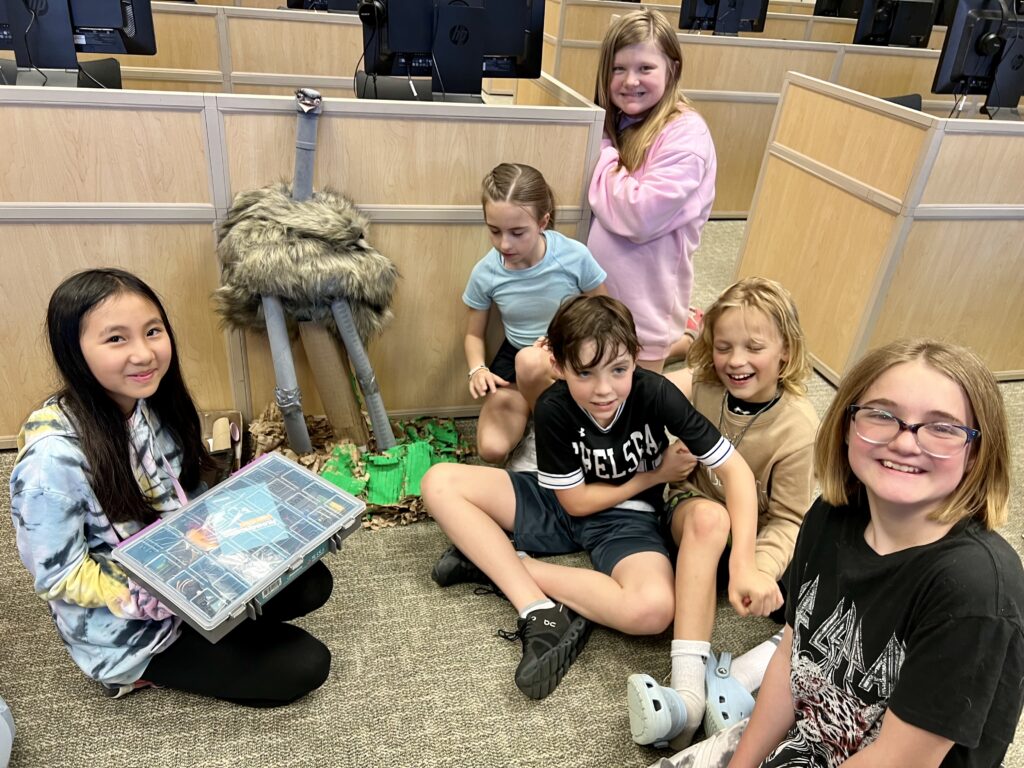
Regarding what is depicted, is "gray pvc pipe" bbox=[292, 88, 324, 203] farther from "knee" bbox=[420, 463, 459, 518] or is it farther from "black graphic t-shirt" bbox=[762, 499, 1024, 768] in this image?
"black graphic t-shirt" bbox=[762, 499, 1024, 768]

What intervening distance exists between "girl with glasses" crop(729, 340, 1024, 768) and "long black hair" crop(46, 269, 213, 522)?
1067 mm

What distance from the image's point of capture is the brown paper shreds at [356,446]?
1.91 m

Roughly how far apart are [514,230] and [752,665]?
1079mm

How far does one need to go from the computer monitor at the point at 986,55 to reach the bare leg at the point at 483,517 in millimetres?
2027

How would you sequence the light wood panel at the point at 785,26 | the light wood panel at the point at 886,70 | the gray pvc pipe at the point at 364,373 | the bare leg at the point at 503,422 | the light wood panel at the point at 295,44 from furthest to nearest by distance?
the light wood panel at the point at 785,26
the light wood panel at the point at 886,70
the light wood panel at the point at 295,44
the bare leg at the point at 503,422
the gray pvc pipe at the point at 364,373

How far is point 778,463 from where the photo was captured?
159cm

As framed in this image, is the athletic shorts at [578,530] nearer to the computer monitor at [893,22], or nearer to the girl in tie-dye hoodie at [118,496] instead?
the girl in tie-dye hoodie at [118,496]

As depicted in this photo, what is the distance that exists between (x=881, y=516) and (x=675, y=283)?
124 centimetres

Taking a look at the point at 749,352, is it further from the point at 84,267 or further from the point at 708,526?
the point at 84,267

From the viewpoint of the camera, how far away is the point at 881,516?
0.92 meters

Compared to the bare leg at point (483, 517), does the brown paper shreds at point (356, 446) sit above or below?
below

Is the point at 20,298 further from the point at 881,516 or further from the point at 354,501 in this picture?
→ the point at 881,516

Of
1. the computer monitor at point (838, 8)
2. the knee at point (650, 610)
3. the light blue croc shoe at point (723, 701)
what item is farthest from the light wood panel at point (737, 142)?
the light blue croc shoe at point (723, 701)

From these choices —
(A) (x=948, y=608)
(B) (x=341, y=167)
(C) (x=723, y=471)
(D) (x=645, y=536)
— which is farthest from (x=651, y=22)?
(A) (x=948, y=608)
